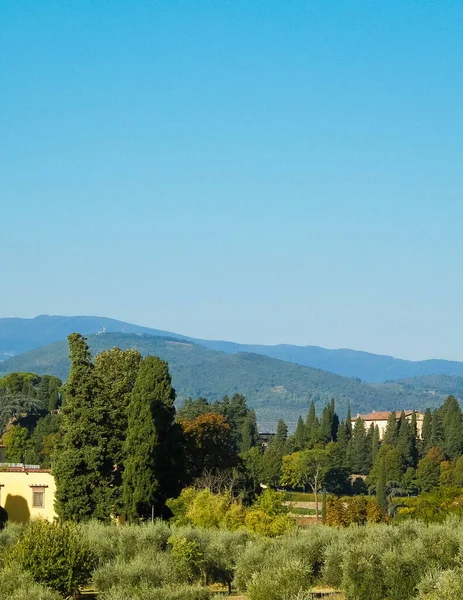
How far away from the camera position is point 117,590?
73.9 feet

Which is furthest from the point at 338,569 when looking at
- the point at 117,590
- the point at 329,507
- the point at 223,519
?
the point at 329,507

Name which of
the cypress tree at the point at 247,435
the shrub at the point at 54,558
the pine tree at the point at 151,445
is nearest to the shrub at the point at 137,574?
the shrub at the point at 54,558

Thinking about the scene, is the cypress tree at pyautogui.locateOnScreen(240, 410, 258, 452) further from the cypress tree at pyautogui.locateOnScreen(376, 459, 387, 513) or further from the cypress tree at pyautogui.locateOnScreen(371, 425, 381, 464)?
the cypress tree at pyautogui.locateOnScreen(376, 459, 387, 513)

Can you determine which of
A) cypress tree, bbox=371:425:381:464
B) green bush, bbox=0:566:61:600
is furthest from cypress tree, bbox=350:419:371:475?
green bush, bbox=0:566:61:600

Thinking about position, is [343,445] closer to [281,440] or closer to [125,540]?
[281,440]

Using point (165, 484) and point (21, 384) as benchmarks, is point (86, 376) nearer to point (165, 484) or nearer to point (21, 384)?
point (165, 484)

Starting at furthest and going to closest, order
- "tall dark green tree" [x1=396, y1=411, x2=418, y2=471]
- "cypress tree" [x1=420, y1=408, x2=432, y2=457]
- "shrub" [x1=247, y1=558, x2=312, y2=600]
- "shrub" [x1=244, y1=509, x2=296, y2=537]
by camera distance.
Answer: "cypress tree" [x1=420, y1=408, x2=432, y2=457] → "tall dark green tree" [x1=396, y1=411, x2=418, y2=471] → "shrub" [x1=244, y1=509, x2=296, y2=537] → "shrub" [x1=247, y1=558, x2=312, y2=600]

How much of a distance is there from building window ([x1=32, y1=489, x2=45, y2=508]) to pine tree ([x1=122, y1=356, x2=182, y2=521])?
3667 millimetres

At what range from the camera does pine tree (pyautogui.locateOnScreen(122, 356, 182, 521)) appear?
1576 inches

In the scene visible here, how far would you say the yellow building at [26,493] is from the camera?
41.7 meters

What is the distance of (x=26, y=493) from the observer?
41812mm

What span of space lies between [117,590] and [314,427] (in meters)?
81.5

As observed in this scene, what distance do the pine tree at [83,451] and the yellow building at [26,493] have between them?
129cm

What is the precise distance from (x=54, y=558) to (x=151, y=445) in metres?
15.9
